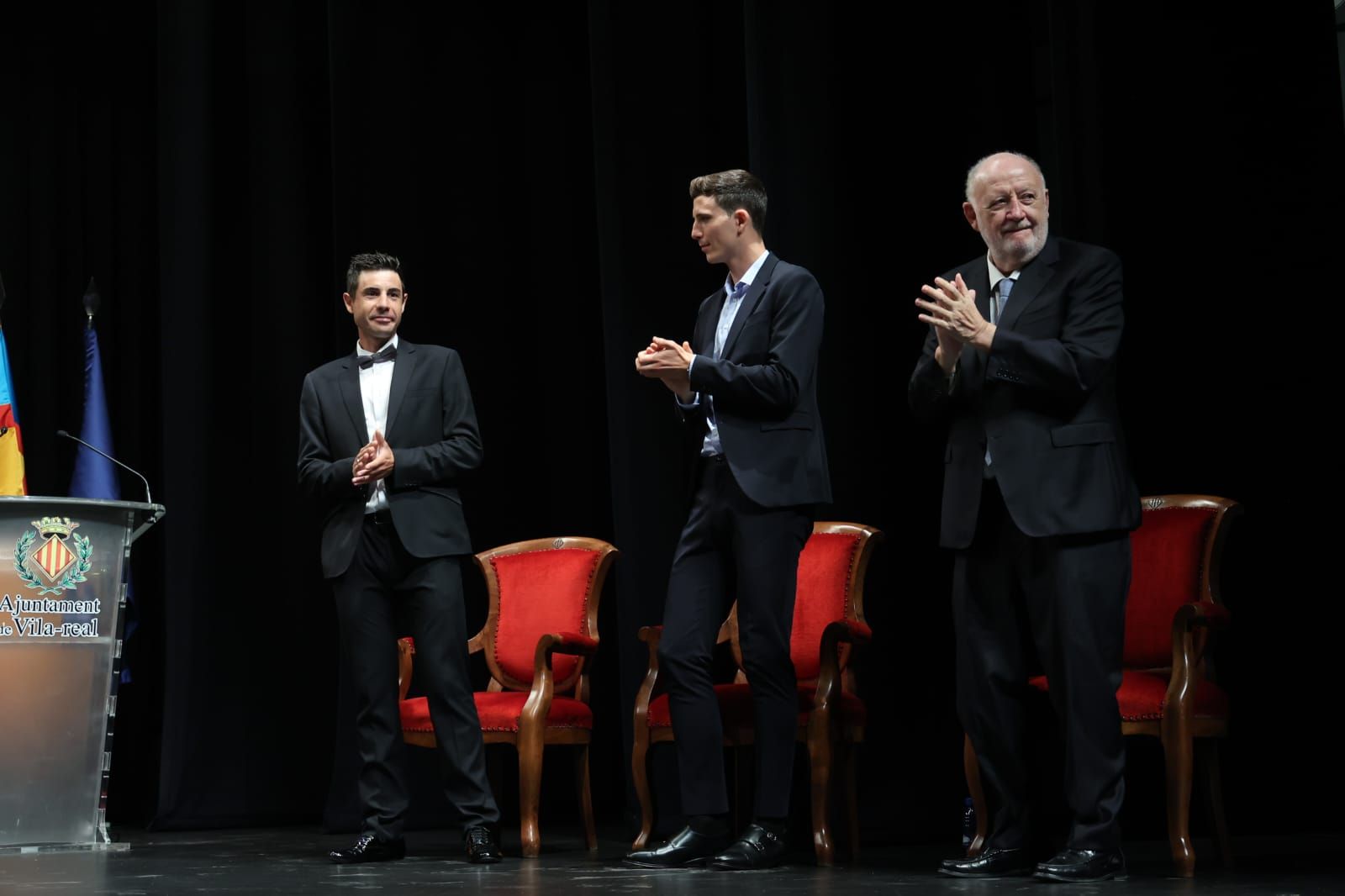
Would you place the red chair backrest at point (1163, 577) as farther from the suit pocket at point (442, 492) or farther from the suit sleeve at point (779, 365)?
the suit pocket at point (442, 492)

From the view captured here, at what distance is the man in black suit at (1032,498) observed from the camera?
3.09 meters

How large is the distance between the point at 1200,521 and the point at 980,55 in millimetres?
1685

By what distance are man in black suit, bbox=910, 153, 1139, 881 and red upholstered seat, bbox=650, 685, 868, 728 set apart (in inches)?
23.3

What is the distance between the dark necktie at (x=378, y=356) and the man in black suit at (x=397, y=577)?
0.27 ft

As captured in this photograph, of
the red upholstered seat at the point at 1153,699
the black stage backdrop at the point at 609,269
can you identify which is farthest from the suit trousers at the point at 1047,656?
the black stage backdrop at the point at 609,269

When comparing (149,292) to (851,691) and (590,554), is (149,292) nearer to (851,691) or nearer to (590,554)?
(590,554)

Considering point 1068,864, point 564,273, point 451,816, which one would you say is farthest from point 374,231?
point 1068,864

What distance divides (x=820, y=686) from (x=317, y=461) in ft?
4.71

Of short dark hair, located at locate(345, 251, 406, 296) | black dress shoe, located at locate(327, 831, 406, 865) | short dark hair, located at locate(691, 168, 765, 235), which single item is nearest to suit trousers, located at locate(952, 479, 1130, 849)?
short dark hair, located at locate(691, 168, 765, 235)

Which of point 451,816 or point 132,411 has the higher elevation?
point 132,411

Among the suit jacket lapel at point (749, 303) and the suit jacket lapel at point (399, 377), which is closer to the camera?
the suit jacket lapel at point (749, 303)

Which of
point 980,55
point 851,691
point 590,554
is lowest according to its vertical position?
point 851,691

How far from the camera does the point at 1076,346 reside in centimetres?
317

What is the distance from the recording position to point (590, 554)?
4684 mm
